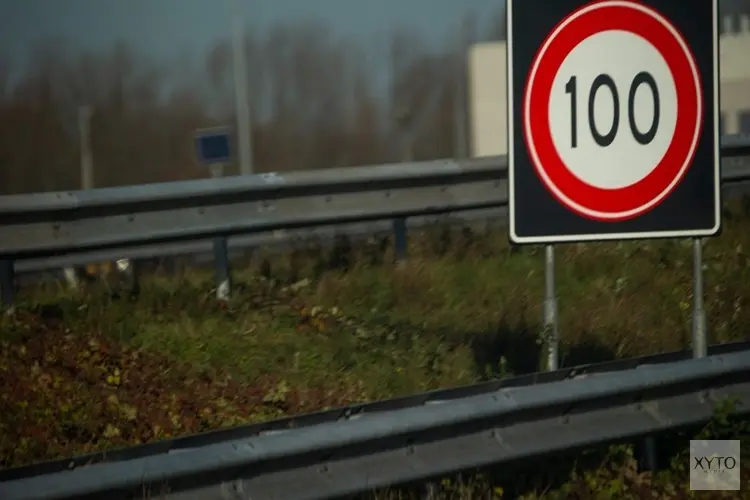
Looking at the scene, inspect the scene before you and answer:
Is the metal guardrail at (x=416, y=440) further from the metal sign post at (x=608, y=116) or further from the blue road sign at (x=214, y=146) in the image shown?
the blue road sign at (x=214, y=146)

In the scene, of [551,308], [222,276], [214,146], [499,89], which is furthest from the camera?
[499,89]

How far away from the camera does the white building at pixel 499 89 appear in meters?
44.5

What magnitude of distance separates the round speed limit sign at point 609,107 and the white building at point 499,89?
130ft

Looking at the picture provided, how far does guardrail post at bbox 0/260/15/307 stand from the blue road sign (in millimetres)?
13423

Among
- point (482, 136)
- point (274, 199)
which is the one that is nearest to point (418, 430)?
point (274, 199)

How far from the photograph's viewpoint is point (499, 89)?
2596 inches

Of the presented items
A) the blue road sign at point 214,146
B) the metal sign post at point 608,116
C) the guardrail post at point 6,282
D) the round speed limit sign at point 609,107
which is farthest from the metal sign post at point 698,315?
the blue road sign at point 214,146

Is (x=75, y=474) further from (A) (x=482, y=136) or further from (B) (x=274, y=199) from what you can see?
(A) (x=482, y=136)

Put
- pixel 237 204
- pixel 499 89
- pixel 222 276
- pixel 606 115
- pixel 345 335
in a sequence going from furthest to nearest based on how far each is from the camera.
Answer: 1. pixel 499 89
2. pixel 237 204
3. pixel 222 276
4. pixel 345 335
5. pixel 606 115

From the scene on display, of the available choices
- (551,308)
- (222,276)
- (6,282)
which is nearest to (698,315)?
(551,308)

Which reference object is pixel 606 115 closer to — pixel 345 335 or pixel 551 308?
pixel 551 308

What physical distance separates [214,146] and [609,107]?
56.7 ft

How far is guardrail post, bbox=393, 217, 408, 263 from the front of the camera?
33.2ft

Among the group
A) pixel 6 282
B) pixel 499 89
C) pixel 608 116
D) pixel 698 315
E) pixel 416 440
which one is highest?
pixel 608 116
